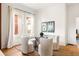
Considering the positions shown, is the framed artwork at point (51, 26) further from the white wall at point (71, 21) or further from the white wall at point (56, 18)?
the white wall at point (71, 21)

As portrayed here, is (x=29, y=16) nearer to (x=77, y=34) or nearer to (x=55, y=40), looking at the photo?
(x=55, y=40)

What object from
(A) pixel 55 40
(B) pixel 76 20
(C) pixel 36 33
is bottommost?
(A) pixel 55 40

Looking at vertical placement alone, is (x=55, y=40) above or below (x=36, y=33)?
below

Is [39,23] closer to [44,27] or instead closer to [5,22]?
[44,27]

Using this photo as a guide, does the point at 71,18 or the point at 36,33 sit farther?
the point at 71,18

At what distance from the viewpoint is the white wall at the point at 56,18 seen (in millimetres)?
2334

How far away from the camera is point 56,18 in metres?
2.43

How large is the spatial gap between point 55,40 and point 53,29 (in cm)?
27

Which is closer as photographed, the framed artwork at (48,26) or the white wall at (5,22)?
the white wall at (5,22)

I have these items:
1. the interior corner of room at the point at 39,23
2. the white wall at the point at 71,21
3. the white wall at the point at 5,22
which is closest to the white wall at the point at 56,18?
the interior corner of room at the point at 39,23

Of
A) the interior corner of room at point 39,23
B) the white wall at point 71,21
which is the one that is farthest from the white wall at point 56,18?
the white wall at point 71,21

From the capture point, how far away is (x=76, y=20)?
2451 millimetres

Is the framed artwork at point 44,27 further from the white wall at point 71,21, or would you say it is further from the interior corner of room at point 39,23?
the white wall at point 71,21

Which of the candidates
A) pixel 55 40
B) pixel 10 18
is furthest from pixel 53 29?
pixel 10 18
